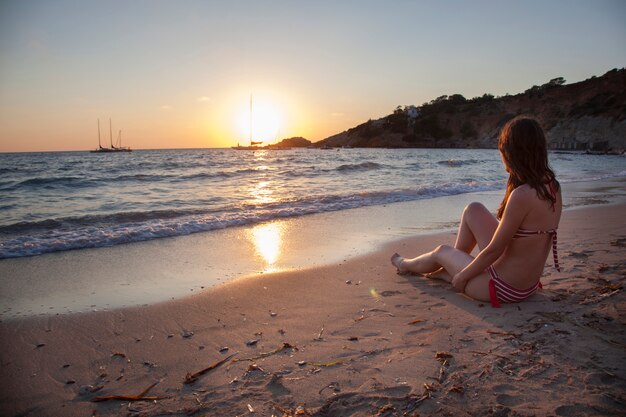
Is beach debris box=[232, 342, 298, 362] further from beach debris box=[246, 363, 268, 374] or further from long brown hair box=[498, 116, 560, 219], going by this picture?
long brown hair box=[498, 116, 560, 219]

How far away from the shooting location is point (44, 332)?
2879 millimetres

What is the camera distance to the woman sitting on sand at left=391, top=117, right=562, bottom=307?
290 centimetres

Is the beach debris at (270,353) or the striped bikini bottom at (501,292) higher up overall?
the striped bikini bottom at (501,292)

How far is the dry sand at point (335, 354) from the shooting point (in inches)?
75.5

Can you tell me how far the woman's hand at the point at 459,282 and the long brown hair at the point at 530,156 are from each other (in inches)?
35.0

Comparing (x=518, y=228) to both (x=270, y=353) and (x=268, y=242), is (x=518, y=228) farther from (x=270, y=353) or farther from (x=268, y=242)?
(x=268, y=242)

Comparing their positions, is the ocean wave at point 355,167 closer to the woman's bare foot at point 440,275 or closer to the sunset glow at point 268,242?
the sunset glow at point 268,242

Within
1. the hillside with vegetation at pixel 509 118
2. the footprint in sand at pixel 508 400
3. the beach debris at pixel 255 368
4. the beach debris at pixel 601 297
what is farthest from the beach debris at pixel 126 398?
the hillside with vegetation at pixel 509 118

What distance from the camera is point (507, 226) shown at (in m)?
2.96

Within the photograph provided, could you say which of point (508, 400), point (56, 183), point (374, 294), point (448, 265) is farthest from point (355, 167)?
point (508, 400)

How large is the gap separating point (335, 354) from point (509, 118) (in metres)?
86.6

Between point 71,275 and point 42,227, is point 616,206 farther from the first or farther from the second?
point 42,227

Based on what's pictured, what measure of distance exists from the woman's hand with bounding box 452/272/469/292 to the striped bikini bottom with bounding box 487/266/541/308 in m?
0.23

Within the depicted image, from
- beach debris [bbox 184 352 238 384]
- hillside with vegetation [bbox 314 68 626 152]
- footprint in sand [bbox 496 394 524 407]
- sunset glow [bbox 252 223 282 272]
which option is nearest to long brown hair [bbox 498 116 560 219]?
footprint in sand [bbox 496 394 524 407]
